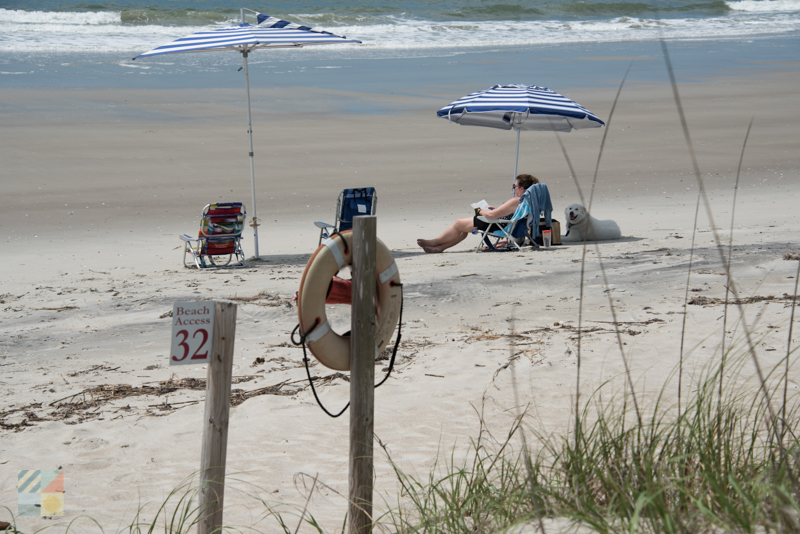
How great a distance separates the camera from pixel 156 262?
7.68 m

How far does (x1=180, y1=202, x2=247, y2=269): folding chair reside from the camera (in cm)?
748

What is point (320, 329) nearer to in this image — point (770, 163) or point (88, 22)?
point (770, 163)

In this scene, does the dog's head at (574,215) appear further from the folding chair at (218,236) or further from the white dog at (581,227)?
the folding chair at (218,236)

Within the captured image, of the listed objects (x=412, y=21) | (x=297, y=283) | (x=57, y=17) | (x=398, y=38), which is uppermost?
(x=412, y=21)

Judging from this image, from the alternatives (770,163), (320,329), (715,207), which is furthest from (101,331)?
(770,163)

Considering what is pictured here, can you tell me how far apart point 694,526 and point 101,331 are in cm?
443

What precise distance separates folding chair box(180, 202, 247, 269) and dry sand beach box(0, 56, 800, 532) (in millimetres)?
266

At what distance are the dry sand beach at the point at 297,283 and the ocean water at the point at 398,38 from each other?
15.1ft

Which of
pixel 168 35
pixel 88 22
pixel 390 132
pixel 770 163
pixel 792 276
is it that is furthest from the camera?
pixel 88 22

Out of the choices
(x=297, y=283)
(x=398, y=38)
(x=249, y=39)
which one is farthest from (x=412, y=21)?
(x=297, y=283)

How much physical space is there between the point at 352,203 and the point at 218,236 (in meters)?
1.39

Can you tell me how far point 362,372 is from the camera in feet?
8.59

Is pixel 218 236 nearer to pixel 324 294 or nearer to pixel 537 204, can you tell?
pixel 537 204

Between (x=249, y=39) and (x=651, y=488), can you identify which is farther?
(x=249, y=39)
